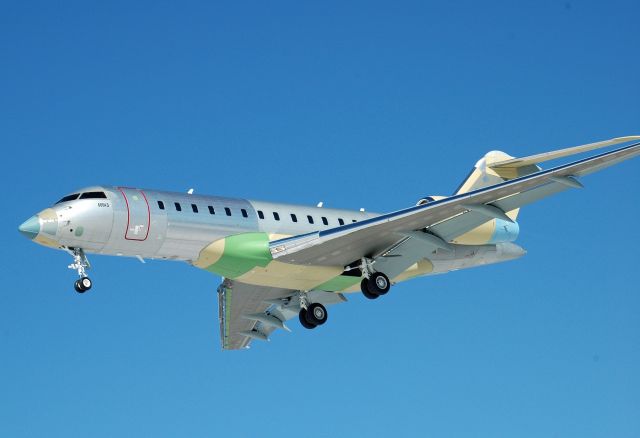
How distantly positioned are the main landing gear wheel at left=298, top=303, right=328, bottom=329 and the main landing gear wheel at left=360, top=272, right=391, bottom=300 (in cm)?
225

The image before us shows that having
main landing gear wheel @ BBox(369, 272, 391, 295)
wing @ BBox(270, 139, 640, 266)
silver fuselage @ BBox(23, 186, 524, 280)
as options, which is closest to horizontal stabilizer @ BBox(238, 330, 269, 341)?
wing @ BBox(270, 139, 640, 266)

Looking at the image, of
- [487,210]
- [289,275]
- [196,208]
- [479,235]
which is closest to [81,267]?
[196,208]

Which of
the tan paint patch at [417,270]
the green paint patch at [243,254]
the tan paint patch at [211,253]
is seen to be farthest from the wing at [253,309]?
the tan paint patch at [211,253]

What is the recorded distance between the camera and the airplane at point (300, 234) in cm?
3362

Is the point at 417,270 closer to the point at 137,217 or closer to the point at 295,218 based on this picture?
the point at 295,218

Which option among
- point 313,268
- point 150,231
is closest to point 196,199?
point 150,231

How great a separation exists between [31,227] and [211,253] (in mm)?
5101

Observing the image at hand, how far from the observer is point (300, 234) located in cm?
3644

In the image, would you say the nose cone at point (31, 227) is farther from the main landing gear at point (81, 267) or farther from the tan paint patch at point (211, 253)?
the tan paint patch at point (211, 253)

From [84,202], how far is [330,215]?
808cm

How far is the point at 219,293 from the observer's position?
39.5m

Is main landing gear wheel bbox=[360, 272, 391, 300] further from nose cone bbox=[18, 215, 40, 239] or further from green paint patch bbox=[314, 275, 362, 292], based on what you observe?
nose cone bbox=[18, 215, 40, 239]

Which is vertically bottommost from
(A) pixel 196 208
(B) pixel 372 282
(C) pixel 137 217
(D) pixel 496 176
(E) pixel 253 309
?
(B) pixel 372 282

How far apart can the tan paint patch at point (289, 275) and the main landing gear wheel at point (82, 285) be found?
4.83 metres
